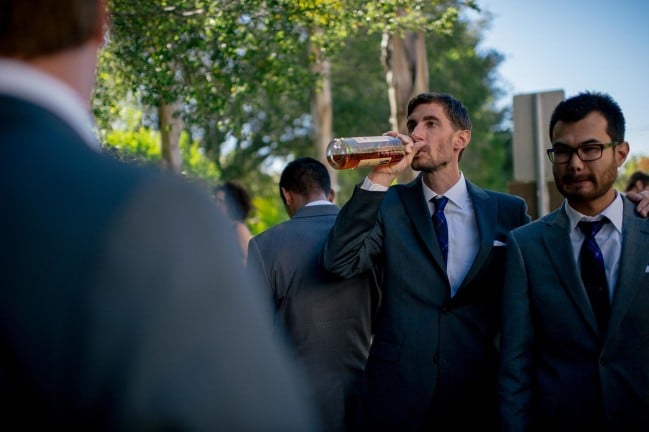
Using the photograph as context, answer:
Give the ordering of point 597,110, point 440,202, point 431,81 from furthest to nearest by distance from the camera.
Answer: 1. point 431,81
2. point 440,202
3. point 597,110

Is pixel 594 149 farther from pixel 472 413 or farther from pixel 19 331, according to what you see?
pixel 19 331

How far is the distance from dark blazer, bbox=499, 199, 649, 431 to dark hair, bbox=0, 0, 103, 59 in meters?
2.76

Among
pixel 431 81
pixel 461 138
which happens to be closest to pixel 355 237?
pixel 461 138


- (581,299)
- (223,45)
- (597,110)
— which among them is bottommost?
(581,299)

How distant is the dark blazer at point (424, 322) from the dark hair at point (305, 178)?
1043 mm

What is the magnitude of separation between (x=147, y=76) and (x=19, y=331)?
26.4 ft

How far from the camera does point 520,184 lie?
8102 millimetres

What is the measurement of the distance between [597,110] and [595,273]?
30.2 inches

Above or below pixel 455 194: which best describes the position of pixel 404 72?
above

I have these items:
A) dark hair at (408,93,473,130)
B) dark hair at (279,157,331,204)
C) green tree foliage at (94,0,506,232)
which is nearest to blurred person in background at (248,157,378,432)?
dark hair at (279,157,331,204)

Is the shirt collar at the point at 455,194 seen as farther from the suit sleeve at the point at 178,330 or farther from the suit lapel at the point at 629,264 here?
the suit sleeve at the point at 178,330

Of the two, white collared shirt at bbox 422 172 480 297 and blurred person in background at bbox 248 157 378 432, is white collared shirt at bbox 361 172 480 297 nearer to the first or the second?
white collared shirt at bbox 422 172 480 297

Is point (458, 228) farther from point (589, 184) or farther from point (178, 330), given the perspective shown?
point (178, 330)

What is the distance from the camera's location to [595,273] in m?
3.22
